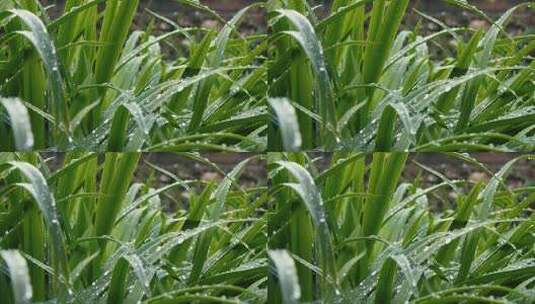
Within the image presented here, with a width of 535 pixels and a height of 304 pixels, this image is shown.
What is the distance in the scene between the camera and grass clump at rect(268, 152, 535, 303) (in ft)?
7.05

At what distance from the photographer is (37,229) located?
2.15 meters

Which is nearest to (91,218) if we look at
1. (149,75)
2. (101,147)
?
(101,147)

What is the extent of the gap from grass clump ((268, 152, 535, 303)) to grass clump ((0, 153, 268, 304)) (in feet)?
0.32

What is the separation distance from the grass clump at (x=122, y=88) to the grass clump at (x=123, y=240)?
0.22ft

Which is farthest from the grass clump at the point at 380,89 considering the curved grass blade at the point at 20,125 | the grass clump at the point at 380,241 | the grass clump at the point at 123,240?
the curved grass blade at the point at 20,125

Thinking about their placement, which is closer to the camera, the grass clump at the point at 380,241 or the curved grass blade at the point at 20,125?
the curved grass blade at the point at 20,125

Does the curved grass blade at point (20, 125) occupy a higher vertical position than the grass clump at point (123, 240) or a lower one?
higher

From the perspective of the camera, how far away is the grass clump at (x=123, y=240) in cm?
214

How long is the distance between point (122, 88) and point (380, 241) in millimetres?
668

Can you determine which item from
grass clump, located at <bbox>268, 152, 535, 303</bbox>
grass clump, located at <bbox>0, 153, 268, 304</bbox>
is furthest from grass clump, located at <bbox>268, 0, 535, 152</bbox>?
grass clump, located at <bbox>0, 153, 268, 304</bbox>

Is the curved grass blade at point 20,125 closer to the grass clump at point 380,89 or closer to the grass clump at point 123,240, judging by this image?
the grass clump at point 123,240

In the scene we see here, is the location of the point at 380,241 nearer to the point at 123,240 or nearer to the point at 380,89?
the point at 380,89

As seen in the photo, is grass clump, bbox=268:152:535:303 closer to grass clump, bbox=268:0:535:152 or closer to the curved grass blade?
grass clump, bbox=268:0:535:152

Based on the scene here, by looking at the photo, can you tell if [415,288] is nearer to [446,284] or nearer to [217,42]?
[446,284]
